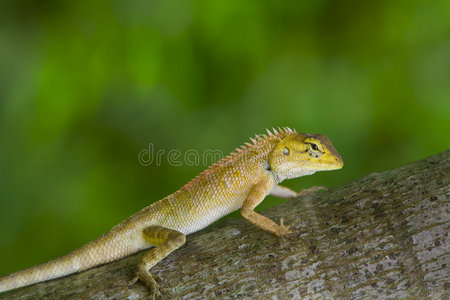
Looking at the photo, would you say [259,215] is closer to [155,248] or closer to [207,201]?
[207,201]

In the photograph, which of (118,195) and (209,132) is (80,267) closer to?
(118,195)

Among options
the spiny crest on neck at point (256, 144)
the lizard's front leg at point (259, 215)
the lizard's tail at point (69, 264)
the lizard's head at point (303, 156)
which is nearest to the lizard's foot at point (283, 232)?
the lizard's front leg at point (259, 215)

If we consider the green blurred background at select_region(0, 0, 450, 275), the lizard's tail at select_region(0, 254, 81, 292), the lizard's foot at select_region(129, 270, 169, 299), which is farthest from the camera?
the green blurred background at select_region(0, 0, 450, 275)

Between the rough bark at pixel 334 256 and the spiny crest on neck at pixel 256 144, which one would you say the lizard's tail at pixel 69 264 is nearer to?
the rough bark at pixel 334 256

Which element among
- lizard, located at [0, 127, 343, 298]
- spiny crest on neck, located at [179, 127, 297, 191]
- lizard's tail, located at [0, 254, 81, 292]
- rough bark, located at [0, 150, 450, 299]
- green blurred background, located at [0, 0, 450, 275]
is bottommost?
rough bark, located at [0, 150, 450, 299]

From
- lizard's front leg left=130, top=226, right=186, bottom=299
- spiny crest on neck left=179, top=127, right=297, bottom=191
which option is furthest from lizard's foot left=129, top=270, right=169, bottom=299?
spiny crest on neck left=179, top=127, right=297, bottom=191

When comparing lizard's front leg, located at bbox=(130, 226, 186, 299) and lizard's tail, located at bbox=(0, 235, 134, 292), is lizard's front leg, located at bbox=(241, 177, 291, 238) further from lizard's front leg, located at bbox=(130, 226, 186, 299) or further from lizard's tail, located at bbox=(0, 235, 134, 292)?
lizard's tail, located at bbox=(0, 235, 134, 292)

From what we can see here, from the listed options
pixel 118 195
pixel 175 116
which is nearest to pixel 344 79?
pixel 175 116
